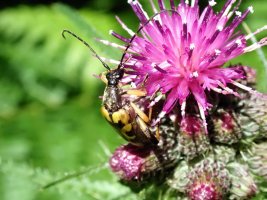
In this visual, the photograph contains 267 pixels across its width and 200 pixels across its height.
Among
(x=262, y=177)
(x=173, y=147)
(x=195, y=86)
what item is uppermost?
(x=195, y=86)

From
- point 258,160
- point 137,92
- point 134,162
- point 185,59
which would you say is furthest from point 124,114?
point 258,160

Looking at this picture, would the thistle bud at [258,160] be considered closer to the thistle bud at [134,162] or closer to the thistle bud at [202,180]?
the thistle bud at [202,180]

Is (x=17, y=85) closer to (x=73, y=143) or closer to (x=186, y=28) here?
(x=73, y=143)

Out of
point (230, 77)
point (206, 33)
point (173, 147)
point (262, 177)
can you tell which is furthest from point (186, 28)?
point (262, 177)

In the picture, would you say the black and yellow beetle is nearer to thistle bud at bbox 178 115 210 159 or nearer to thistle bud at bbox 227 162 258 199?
thistle bud at bbox 178 115 210 159

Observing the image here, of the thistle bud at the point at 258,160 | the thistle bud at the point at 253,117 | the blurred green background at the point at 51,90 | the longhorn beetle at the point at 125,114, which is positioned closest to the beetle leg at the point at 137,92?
the longhorn beetle at the point at 125,114

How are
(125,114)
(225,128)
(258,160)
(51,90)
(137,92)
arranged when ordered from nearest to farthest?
(125,114) → (137,92) → (225,128) → (258,160) → (51,90)

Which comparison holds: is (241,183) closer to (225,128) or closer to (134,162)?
(225,128)
